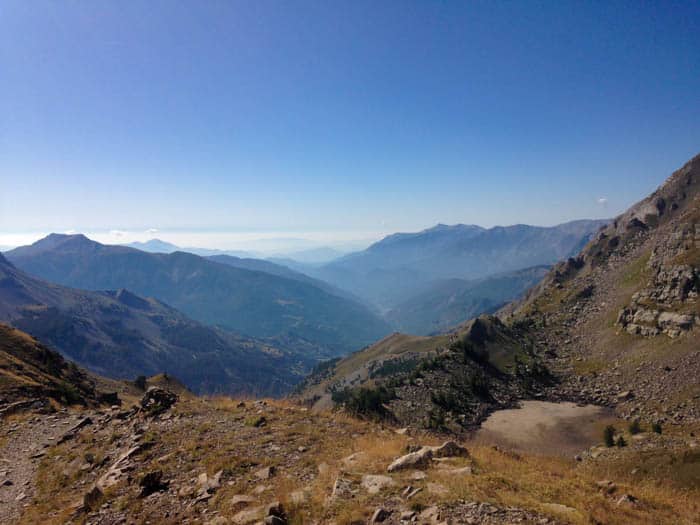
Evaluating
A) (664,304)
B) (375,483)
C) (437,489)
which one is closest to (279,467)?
(375,483)

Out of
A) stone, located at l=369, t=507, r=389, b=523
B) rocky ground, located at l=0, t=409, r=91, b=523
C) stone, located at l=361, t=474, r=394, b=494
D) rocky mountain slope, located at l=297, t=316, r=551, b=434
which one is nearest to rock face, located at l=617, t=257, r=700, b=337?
rocky mountain slope, located at l=297, t=316, r=551, b=434

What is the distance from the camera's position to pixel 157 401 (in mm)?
21656

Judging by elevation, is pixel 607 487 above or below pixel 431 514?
below

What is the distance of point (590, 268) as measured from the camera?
150750 millimetres

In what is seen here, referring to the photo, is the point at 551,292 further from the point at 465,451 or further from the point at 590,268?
the point at 465,451

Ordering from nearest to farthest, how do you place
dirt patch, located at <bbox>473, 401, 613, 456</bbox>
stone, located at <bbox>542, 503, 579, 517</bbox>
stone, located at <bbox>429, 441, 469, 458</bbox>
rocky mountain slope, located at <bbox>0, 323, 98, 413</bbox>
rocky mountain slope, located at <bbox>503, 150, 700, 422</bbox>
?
stone, located at <bbox>542, 503, 579, 517</bbox> → stone, located at <bbox>429, 441, 469, 458</bbox> → rocky mountain slope, located at <bbox>0, 323, 98, 413</bbox> → dirt patch, located at <bbox>473, 401, 613, 456</bbox> → rocky mountain slope, located at <bbox>503, 150, 700, 422</bbox>

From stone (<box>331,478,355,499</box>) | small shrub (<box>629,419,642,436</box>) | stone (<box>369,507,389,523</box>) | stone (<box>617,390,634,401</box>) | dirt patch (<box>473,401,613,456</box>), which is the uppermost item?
stone (<box>369,507,389,523</box>)

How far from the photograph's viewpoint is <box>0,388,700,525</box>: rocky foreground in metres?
9.59

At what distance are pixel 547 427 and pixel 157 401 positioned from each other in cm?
7064

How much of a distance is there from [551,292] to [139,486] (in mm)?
167149

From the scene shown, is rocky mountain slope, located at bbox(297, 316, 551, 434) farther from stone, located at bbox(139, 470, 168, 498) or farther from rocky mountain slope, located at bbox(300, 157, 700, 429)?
stone, located at bbox(139, 470, 168, 498)

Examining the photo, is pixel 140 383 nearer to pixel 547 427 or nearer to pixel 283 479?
pixel 283 479

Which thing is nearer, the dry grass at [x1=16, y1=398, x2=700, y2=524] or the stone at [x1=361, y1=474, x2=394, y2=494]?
the dry grass at [x1=16, y1=398, x2=700, y2=524]

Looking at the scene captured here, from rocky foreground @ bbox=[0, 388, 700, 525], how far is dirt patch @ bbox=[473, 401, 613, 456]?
4941 centimetres
